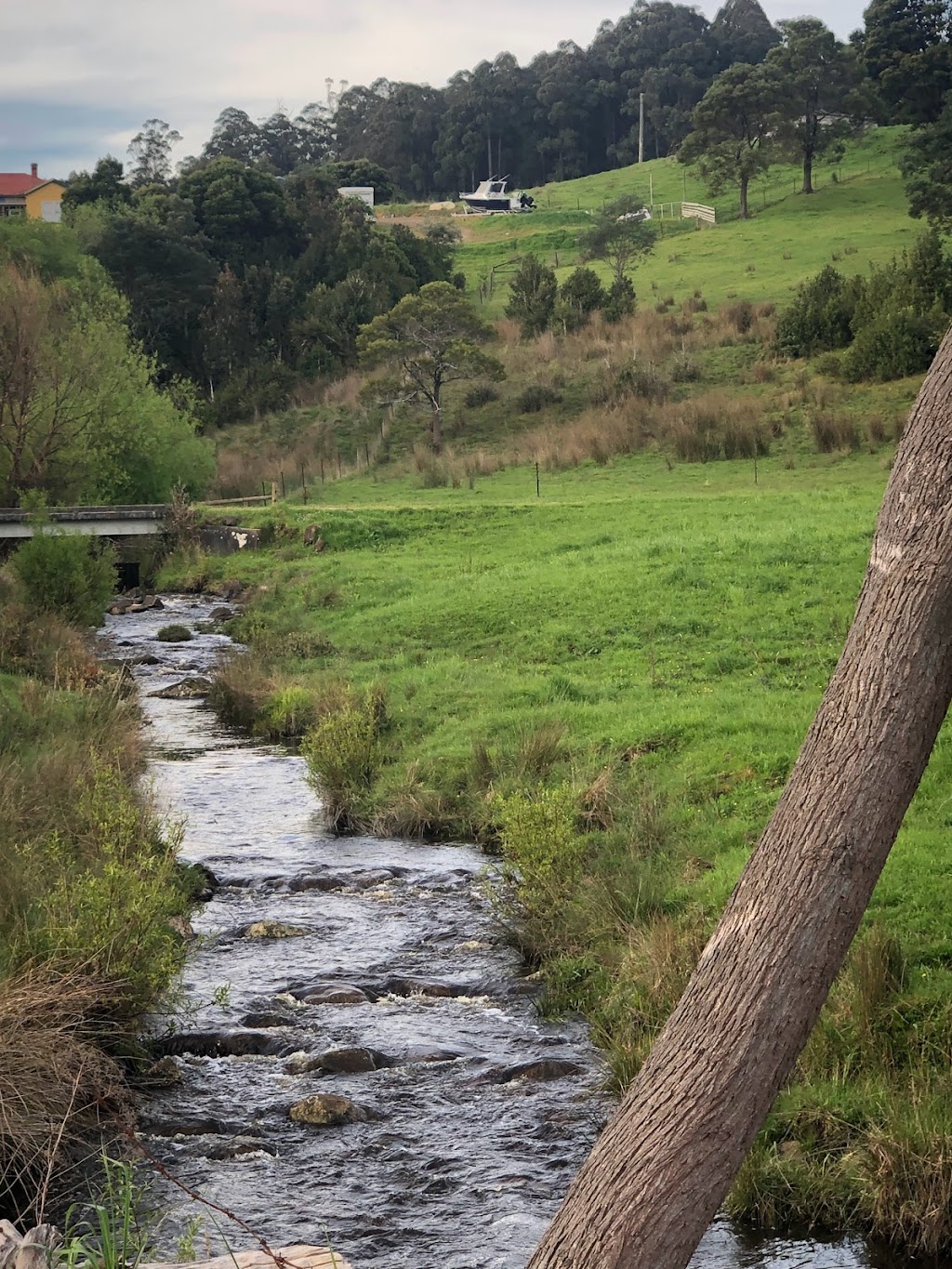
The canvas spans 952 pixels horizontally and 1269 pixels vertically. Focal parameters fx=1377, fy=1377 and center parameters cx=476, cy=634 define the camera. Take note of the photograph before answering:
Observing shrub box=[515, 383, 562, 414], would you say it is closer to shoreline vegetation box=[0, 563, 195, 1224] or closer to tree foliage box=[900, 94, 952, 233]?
tree foliage box=[900, 94, 952, 233]

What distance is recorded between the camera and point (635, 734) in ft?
45.1

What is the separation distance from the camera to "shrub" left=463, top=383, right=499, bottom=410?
4731 cm

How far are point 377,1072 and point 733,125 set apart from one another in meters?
73.8

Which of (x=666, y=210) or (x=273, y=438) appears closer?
(x=273, y=438)

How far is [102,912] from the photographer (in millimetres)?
8594

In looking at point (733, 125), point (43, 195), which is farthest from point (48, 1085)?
point (43, 195)

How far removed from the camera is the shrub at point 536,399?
147ft

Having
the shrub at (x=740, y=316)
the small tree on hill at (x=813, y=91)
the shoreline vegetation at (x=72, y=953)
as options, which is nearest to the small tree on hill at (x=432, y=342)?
the shrub at (x=740, y=316)

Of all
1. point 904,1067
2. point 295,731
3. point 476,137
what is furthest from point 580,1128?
point 476,137

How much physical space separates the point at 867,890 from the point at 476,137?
414ft

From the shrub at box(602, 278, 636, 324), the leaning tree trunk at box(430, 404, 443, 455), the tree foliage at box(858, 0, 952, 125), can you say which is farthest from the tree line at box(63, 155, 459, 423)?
the tree foliage at box(858, 0, 952, 125)

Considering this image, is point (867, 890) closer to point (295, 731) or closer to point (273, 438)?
point (295, 731)

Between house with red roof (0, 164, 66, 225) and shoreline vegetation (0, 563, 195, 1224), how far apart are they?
90618 mm

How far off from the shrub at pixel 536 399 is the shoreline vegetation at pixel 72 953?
106ft
